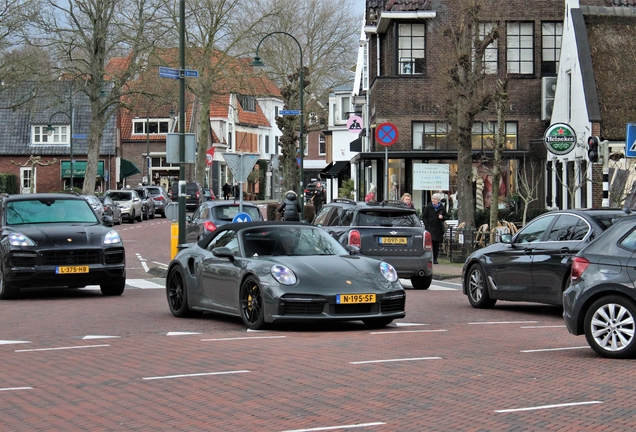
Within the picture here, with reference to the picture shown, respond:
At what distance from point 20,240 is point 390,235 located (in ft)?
22.4

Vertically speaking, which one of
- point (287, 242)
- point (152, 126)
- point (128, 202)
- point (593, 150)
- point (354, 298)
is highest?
point (152, 126)

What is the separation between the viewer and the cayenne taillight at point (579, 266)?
11.0 meters

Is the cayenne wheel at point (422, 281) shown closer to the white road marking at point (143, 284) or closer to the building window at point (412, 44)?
the white road marking at point (143, 284)

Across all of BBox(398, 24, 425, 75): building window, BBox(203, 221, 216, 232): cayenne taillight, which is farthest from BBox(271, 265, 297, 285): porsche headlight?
BBox(398, 24, 425, 75): building window

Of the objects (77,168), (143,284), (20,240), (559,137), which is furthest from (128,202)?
(20,240)

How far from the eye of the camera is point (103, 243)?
18109 millimetres

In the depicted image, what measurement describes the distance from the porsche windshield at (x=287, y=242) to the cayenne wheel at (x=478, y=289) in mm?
3161

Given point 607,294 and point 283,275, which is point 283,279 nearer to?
point 283,275

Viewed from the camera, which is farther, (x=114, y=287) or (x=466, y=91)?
(x=466, y=91)

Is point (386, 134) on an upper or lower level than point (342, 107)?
lower

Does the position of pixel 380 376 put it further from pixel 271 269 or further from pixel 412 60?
pixel 412 60

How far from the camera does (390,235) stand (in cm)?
2014

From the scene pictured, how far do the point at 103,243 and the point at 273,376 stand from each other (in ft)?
30.7

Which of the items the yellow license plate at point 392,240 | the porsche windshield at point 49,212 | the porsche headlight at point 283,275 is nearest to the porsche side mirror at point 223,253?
the porsche headlight at point 283,275
